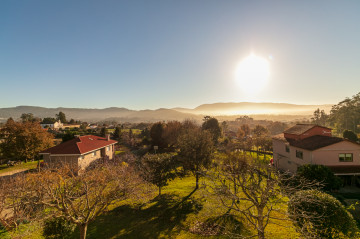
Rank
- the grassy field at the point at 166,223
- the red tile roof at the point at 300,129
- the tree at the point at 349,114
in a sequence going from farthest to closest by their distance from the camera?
the tree at the point at 349,114, the red tile roof at the point at 300,129, the grassy field at the point at 166,223

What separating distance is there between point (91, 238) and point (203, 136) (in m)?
14.2

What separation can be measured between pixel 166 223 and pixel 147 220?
5.77 ft

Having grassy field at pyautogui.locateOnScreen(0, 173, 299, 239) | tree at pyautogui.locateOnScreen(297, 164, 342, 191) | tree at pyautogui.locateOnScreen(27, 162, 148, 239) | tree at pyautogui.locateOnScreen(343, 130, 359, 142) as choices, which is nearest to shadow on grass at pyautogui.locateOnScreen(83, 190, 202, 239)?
grassy field at pyautogui.locateOnScreen(0, 173, 299, 239)

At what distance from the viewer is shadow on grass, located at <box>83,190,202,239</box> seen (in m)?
12.2

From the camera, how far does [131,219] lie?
1427 cm

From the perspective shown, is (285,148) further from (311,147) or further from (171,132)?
(171,132)

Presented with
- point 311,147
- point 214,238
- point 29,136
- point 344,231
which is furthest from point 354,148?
point 29,136

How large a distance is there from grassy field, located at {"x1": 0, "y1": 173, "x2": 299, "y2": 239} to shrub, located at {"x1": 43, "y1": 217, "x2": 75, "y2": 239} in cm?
54

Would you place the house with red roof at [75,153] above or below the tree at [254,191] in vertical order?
below

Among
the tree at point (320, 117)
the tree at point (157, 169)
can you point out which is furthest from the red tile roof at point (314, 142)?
the tree at point (320, 117)

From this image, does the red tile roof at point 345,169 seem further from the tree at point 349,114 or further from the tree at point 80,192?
the tree at point 349,114

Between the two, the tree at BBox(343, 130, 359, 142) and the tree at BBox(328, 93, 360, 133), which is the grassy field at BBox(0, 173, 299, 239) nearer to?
the tree at BBox(343, 130, 359, 142)

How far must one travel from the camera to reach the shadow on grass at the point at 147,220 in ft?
40.1

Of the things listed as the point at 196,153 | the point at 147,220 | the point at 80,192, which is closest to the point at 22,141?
the point at 80,192
